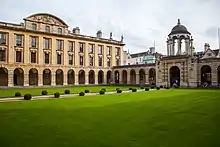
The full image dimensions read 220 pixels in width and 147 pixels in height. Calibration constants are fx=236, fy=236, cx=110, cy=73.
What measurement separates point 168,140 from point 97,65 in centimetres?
5248

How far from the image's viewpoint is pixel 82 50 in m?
57.0

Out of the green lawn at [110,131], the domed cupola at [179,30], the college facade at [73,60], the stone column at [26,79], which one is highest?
the domed cupola at [179,30]

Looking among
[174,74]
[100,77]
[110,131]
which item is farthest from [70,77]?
[110,131]

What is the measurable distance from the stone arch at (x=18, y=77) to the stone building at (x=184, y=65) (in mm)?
25475

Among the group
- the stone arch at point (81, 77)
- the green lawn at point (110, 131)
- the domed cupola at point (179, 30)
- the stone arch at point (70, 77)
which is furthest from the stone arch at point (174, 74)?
the green lawn at point (110, 131)

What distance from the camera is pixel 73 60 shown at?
2164 inches

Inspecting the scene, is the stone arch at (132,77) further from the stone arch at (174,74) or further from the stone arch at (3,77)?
the stone arch at (3,77)

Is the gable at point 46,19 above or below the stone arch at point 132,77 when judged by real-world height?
above

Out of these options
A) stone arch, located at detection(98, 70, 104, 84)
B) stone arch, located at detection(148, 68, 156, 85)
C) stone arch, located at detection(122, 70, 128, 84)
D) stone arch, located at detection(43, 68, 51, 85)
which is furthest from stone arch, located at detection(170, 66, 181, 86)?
stone arch, located at detection(43, 68, 51, 85)

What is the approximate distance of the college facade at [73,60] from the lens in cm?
4334

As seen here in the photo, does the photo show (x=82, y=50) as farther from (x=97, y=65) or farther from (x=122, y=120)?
(x=122, y=120)

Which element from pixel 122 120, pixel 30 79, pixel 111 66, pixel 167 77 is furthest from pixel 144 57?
pixel 122 120

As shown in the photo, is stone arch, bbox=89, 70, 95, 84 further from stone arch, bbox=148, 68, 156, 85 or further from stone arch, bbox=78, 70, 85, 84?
stone arch, bbox=148, 68, 156, 85

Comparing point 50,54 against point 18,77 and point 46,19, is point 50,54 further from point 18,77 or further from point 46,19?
point 18,77
